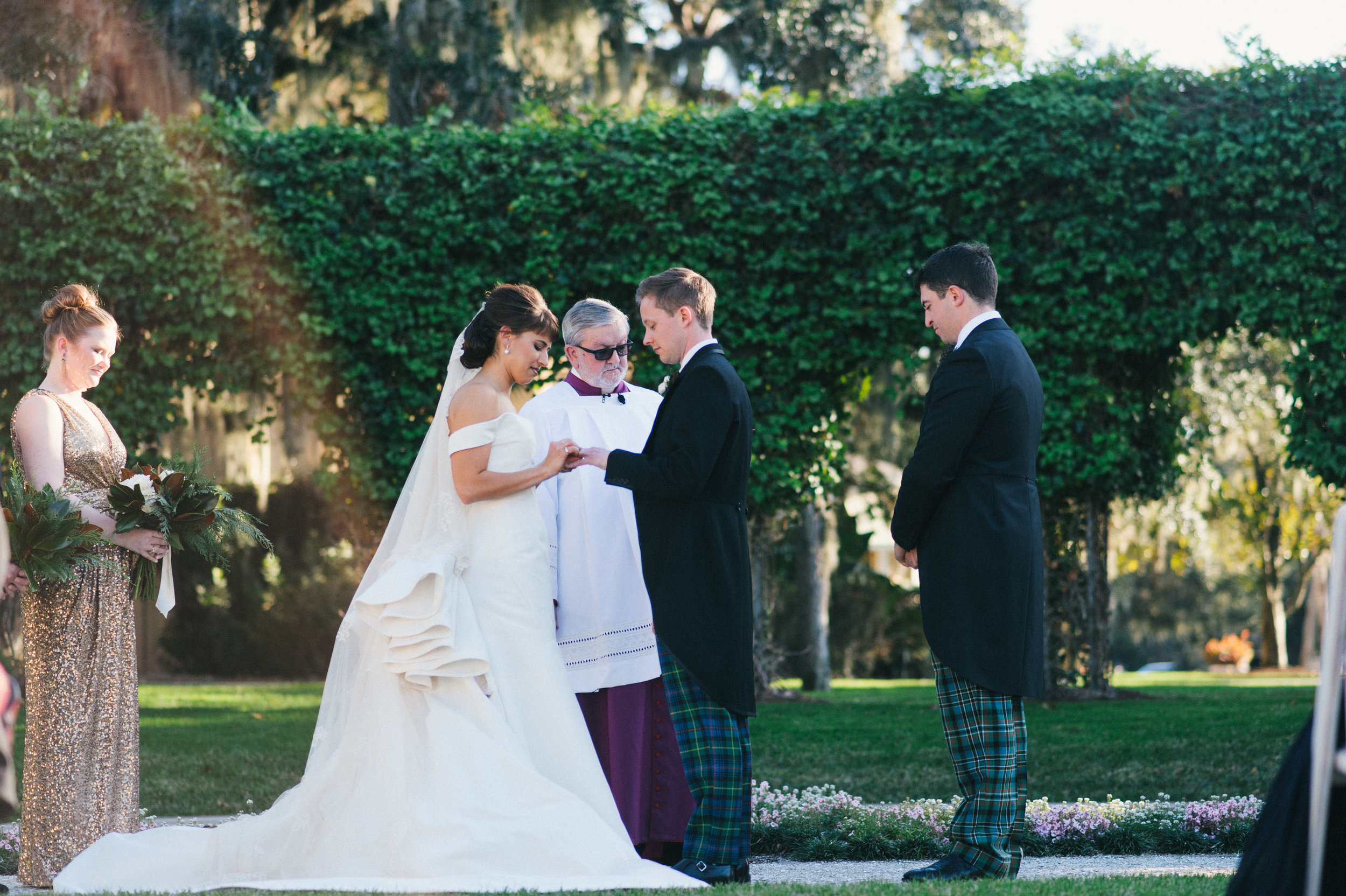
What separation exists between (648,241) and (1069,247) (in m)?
3.18

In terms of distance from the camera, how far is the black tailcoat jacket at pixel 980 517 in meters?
4.16

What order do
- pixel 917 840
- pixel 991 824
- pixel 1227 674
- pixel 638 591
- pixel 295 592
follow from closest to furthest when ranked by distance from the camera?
1. pixel 991 824
2. pixel 638 591
3. pixel 917 840
4. pixel 295 592
5. pixel 1227 674

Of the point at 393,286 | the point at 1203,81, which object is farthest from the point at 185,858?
the point at 1203,81

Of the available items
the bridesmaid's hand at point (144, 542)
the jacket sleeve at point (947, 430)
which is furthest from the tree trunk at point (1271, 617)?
the bridesmaid's hand at point (144, 542)

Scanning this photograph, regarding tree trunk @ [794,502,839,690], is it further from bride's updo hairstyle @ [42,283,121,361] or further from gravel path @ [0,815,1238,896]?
bride's updo hairstyle @ [42,283,121,361]

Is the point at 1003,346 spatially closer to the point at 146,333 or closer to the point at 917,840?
the point at 917,840

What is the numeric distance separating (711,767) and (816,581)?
10674mm

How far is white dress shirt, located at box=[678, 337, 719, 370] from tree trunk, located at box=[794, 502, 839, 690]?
969cm

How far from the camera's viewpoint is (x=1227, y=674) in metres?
19.4

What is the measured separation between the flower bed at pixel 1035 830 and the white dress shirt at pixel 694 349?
7.52 feet

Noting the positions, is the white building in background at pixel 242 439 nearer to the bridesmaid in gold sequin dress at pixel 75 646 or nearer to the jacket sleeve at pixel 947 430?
the bridesmaid in gold sequin dress at pixel 75 646

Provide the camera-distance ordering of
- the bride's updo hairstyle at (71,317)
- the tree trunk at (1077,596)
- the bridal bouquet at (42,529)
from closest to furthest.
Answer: the bridal bouquet at (42,529) → the bride's updo hairstyle at (71,317) → the tree trunk at (1077,596)

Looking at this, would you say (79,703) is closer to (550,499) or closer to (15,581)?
(15,581)

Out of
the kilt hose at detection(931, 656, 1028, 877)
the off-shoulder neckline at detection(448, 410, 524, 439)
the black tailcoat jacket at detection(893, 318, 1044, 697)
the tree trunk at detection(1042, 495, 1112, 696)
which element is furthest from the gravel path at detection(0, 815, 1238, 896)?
the tree trunk at detection(1042, 495, 1112, 696)
